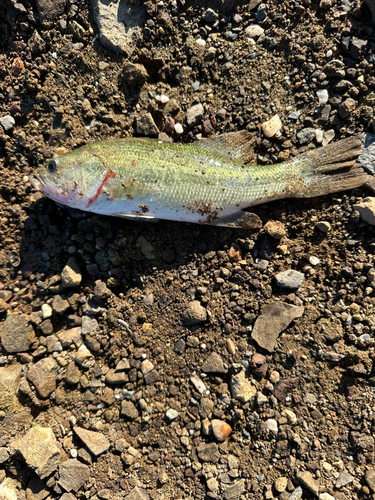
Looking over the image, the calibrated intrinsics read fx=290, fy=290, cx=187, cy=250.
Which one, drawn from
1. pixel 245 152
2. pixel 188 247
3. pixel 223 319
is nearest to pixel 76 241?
pixel 188 247

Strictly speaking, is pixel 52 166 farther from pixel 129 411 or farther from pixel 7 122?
pixel 129 411

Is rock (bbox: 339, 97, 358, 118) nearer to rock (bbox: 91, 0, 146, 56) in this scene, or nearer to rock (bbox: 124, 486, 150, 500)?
rock (bbox: 91, 0, 146, 56)

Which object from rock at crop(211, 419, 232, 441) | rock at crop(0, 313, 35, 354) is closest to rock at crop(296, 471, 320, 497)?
rock at crop(211, 419, 232, 441)

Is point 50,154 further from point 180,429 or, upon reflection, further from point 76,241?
point 180,429

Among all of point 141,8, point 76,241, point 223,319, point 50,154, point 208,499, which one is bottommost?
point 208,499

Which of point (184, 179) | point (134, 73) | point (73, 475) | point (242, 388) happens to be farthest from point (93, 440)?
point (134, 73)

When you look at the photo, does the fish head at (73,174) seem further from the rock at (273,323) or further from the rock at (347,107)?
the rock at (347,107)
